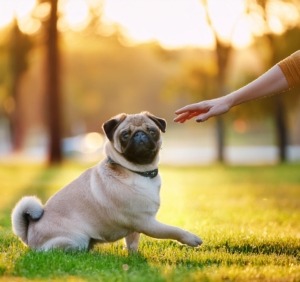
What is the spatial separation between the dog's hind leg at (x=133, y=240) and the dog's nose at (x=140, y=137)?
950mm

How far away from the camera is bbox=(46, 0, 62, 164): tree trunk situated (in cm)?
2833

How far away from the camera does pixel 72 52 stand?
221 ft

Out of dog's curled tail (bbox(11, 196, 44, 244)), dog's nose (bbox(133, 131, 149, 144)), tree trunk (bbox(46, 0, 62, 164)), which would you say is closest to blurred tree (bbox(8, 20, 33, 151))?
tree trunk (bbox(46, 0, 62, 164))

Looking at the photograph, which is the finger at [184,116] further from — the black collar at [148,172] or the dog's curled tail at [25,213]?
the dog's curled tail at [25,213]

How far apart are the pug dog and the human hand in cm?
33

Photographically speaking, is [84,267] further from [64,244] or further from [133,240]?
[133,240]

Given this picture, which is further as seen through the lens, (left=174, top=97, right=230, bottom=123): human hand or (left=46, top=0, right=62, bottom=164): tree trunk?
(left=46, top=0, right=62, bottom=164): tree trunk

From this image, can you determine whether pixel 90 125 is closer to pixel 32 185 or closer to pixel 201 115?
pixel 32 185

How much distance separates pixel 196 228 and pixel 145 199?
7.62 ft

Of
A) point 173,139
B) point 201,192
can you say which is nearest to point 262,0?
point 201,192

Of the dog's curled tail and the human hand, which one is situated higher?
the human hand

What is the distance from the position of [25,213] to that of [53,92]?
2312 centimetres

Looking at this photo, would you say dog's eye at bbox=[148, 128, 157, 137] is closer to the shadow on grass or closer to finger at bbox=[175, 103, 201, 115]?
finger at bbox=[175, 103, 201, 115]

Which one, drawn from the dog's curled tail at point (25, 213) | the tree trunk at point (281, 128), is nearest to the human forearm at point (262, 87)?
the dog's curled tail at point (25, 213)
